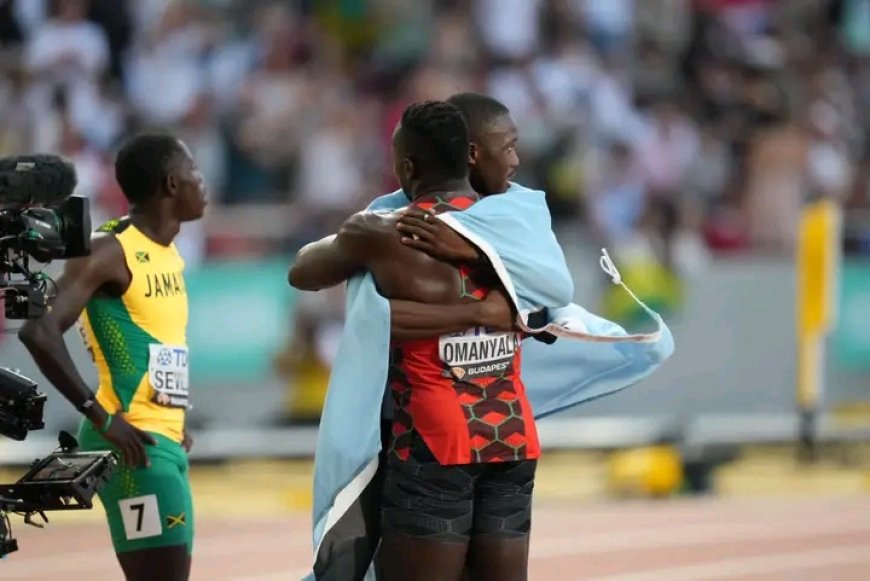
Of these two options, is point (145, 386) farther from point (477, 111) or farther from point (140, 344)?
point (477, 111)

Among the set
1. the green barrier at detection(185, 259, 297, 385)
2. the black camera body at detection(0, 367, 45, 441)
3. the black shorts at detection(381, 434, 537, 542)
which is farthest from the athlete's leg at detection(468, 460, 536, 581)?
the green barrier at detection(185, 259, 297, 385)

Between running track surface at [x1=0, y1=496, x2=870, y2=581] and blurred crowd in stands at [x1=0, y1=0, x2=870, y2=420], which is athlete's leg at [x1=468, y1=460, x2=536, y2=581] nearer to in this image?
running track surface at [x1=0, y1=496, x2=870, y2=581]

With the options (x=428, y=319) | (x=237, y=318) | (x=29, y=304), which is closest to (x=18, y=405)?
(x=29, y=304)

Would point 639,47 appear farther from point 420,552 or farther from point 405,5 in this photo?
point 420,552

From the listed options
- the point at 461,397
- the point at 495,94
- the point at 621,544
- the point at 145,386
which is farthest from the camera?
the point at 495,94

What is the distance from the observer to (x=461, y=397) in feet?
17.4

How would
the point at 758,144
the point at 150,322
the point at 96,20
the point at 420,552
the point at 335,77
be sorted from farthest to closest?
the point at 758,144, the point at 335,77, the point at 96,20, the point at 150,322, the point at 420,552

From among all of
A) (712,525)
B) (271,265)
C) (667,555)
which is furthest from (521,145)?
(667,555)

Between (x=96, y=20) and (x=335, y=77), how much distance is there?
2.16m

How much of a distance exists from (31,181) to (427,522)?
62.4 inches

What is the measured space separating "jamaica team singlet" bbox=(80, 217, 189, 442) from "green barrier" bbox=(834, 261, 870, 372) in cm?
974

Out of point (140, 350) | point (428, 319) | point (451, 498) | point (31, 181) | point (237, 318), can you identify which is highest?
point (31, 181)

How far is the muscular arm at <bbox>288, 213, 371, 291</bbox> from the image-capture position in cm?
533

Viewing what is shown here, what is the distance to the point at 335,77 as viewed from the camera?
50.3 ft
